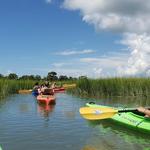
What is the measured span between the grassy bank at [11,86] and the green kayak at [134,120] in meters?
17.8

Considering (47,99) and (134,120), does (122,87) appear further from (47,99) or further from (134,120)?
(134,120)

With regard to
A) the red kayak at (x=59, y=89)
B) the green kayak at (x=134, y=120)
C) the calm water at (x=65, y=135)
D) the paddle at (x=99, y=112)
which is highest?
the red kayak at (x=59, y=89)

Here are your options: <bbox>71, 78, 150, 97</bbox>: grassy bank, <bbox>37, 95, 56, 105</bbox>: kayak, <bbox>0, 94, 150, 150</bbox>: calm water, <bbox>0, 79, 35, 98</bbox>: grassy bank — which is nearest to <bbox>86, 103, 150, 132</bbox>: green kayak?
<bbox>0, 94, 150, 150</bbox>: calm water

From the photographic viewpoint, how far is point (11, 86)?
35219 millimetres

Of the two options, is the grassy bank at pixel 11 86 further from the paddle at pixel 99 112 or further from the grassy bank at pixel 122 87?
the paddle at pixel 99 112

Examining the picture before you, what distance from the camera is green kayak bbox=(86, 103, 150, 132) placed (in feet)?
39.7

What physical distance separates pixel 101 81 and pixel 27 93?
29.1ft

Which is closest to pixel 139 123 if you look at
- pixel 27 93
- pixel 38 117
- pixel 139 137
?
pixel 139 137

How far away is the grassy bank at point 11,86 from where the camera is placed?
30639 mm

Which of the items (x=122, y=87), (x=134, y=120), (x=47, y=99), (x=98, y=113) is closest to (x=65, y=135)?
(x=98, y=113)

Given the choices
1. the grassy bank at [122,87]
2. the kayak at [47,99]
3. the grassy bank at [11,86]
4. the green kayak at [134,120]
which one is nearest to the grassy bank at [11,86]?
the grassy bank at [11,86]

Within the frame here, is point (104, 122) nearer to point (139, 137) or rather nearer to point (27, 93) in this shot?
point (139, 137)

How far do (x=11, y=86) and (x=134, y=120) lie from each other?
23.8 m

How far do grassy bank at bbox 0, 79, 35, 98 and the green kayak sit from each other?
1779cm
